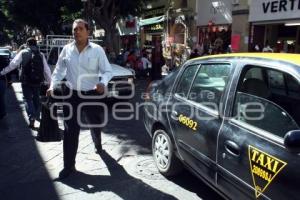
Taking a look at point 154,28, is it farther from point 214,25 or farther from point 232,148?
point 232,148

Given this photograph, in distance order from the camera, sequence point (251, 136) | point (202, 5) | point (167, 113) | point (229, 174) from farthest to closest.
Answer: point (202, 5)
point (167, 113)
point (229, 174)
point (251, 136)

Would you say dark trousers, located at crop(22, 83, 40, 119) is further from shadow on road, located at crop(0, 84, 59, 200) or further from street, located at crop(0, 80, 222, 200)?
street, located at crop(0, 80, 222, 200)

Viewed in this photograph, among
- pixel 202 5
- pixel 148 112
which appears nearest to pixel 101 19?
pixel 202 5

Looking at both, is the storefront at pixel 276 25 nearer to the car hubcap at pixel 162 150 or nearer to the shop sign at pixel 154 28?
the shop sign at pixel 154 28

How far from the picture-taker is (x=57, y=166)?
4.97 meters

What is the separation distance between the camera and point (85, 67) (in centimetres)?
450

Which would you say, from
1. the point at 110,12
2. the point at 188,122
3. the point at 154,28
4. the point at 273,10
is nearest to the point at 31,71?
the point at 188,122

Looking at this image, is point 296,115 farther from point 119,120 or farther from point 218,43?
point 218,43

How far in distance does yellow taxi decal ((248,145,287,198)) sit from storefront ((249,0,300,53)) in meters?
12.8

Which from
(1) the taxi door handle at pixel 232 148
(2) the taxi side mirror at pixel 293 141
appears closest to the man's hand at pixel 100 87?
(1) the taxi door handle at pixel 232 148

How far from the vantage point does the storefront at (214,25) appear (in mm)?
18781

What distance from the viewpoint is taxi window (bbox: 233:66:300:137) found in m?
2.79

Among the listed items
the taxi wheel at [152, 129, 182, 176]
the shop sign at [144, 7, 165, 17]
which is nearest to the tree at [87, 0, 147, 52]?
the shop sign at [144, 7, 165, 17]

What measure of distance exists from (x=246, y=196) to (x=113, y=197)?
161 cm
